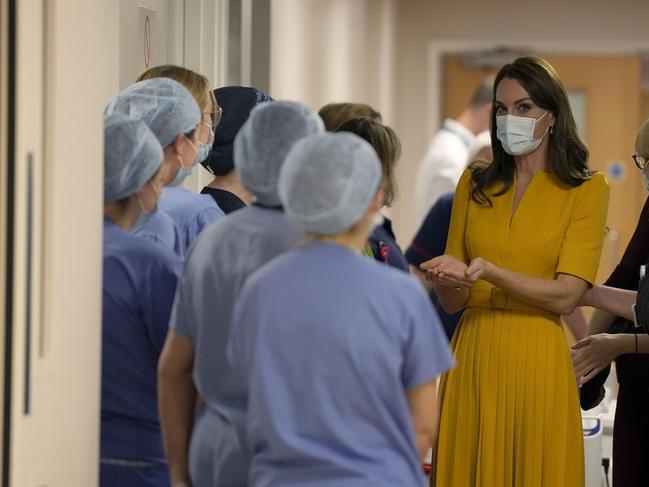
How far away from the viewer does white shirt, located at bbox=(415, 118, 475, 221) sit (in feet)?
21.8

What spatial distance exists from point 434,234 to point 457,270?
41.6 inches

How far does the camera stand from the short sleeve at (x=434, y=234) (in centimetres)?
370

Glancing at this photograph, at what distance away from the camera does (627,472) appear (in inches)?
119

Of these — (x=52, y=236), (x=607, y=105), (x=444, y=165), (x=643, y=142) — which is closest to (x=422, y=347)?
(x=52, y=236)

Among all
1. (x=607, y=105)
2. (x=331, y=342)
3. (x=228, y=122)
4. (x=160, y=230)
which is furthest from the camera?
(x=607, y=105)

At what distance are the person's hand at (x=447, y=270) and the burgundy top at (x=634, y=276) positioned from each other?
1.86 feet

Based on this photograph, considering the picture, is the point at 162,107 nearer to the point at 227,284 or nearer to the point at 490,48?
the point at 227,284

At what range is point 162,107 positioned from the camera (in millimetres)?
2412

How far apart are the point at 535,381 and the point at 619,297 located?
33cm

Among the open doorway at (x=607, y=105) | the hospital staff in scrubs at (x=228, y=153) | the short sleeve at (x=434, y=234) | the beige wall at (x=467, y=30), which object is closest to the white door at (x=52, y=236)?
the hospital staff in scrubs at (x=228, y=153)

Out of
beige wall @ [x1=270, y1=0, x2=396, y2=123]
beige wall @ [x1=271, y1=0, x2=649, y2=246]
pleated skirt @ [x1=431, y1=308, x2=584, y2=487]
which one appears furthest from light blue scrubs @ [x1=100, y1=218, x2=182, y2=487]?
beige wall @ [x1=271, y1=0, x2=649, y2=246]

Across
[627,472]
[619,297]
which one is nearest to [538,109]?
[619,297]

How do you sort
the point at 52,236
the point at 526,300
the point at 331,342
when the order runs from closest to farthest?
the point at 331,342
the point at 52,236
the point at 526,300

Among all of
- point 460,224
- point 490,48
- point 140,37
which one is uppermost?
point 490,48
